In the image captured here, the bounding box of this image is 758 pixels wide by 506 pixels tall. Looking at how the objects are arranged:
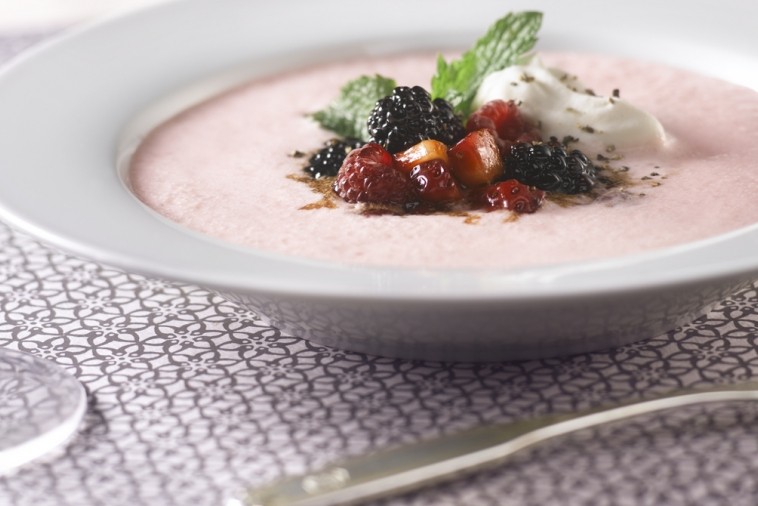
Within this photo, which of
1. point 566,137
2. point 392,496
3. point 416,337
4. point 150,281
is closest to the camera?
point 392,496

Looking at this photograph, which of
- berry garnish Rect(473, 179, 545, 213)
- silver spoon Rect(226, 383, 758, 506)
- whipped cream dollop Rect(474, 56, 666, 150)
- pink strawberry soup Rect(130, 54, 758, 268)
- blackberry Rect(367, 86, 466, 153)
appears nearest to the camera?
silver spoon Rect(226, 383, 758, 506)

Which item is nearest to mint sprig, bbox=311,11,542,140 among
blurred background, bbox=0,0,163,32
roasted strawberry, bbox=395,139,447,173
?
roasted strawberry, bbox=395,139,447,173

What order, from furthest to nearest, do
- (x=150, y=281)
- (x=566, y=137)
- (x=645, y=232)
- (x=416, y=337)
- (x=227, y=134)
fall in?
1. (x=227, y=134)
2. (x=566, y=137)
3. (x=150, y=281)
4. (x=645, y=232)
5. (x=416, y=337)

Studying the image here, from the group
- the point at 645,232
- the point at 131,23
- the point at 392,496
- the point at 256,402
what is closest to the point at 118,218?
the point at 256,402

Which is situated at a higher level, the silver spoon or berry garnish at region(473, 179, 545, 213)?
berry garnish at region(473, 179, 545, 213)

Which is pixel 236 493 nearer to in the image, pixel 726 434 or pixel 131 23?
pixel 726 434

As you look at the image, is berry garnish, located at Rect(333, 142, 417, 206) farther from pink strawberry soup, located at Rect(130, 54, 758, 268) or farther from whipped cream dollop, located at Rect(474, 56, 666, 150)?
whipped cream dollop, located at Rect(474, 56, 666, 150)

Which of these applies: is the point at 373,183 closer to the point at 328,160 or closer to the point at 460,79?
the point at 328,160
